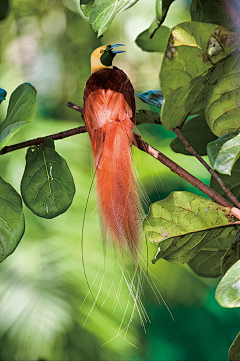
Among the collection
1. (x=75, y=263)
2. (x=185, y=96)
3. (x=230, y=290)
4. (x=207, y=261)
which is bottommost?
(x=75, y=263)

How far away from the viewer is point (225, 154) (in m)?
0.23

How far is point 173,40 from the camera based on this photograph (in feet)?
0.73

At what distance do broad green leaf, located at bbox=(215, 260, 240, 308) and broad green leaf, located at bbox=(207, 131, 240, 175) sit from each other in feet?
0.24

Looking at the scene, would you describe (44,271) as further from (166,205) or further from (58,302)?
(166,205)

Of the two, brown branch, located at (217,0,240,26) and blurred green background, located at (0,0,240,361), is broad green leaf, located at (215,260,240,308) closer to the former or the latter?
brown branch, located at (217,0,240,26)

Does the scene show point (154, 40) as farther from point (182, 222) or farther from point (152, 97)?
point (182, 222)

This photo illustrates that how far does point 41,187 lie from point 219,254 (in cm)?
23

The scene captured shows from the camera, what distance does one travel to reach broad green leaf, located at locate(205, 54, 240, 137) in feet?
0.84

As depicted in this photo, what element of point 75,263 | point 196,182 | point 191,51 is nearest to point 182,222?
point 196,182

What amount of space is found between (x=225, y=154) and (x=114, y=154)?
128 millimetres

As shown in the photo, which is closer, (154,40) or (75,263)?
(154,40)

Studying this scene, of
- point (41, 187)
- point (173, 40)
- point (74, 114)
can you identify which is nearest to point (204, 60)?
point (173, 40)

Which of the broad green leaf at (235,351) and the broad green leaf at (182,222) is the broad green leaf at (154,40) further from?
the broad green leaf at (235,351)

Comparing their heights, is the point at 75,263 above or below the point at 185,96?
below
